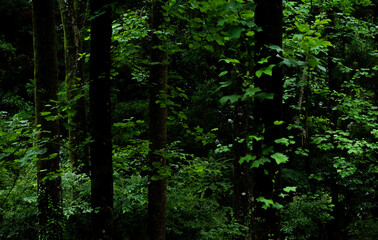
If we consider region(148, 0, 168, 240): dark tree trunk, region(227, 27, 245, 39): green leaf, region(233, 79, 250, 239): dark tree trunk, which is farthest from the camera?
region(233, 79, 250, 239): dark tree trunk

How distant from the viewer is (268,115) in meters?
2.37

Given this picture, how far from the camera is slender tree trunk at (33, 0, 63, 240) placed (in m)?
4.56

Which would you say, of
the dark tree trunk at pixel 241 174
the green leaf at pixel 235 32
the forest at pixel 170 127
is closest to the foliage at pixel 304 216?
the forest at pixel 170 127

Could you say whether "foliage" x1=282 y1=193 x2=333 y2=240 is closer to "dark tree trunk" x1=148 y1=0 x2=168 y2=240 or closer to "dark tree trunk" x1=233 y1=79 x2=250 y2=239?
"dark tree trunk" x1=233 y1=79 x2=250 y2=239

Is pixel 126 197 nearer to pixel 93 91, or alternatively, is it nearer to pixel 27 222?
pixel 27 222

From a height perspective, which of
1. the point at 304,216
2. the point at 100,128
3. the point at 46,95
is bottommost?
the point at 304,216

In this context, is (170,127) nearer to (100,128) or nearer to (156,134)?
(156,134)

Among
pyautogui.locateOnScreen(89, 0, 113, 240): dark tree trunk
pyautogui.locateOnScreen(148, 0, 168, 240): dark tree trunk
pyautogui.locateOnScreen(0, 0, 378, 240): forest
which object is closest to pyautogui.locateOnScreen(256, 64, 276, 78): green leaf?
pyautogui.locateOnScreen(0, 0, 378, 240): forest

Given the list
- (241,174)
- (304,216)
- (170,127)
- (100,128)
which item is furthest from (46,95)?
(304,216)

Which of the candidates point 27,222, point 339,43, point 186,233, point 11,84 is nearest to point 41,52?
point 27,222

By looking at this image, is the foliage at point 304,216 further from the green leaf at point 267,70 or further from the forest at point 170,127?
the green leaf at point 267,70

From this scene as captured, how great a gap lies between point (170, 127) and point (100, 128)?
8366 mm

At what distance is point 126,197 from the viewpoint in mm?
5242

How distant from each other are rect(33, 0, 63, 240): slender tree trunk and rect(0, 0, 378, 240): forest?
2 cm
